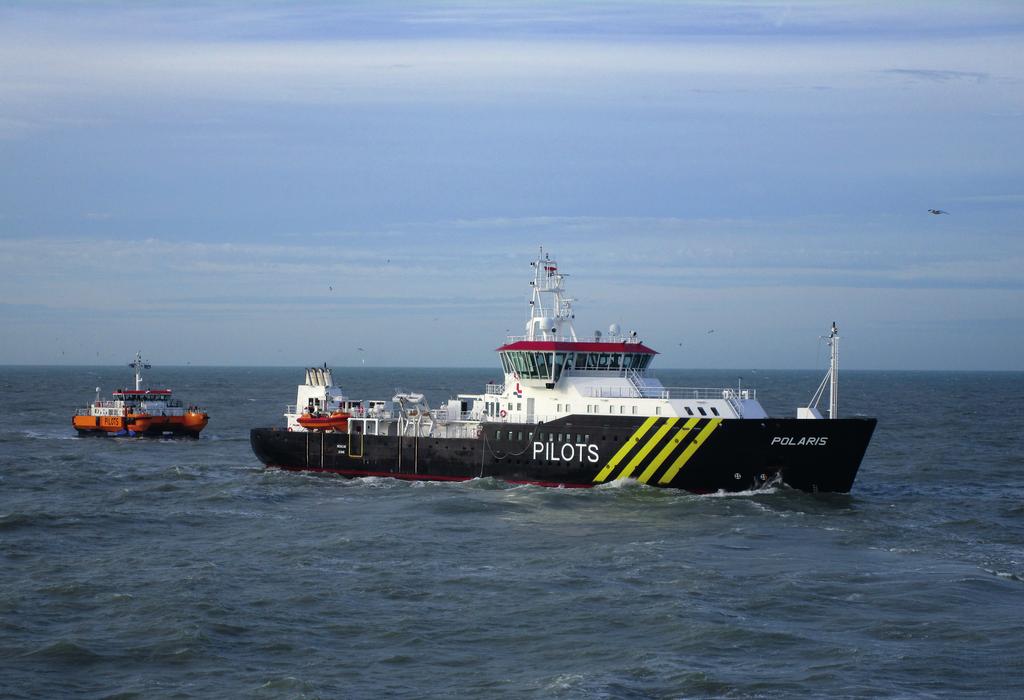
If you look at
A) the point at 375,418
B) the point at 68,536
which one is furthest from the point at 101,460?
the point at 68,536

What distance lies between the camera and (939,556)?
92.6ft

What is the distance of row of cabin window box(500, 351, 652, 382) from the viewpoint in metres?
39.4

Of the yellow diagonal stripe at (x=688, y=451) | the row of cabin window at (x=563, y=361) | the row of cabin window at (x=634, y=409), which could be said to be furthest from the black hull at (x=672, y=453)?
the row of cabin window at (x=563, y=361)

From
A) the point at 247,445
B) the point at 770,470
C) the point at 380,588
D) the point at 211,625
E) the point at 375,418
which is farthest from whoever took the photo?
the point at 247,445

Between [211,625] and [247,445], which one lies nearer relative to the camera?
[211,625]

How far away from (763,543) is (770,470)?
22.7ft

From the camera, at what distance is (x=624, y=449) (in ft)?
121

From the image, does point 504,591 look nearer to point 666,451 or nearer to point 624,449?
point 666,451

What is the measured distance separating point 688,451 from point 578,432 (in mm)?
3783

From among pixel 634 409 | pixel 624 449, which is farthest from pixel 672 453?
pixel 634 409

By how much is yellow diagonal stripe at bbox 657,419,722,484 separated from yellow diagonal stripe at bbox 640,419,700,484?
33cm

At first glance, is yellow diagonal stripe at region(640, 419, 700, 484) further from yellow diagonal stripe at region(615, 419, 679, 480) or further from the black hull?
yellow diagonal stripe at region(615, 419, 679, 480)

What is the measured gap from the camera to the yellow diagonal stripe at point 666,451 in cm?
3588

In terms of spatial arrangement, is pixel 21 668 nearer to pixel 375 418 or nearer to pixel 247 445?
pixel 375 418
